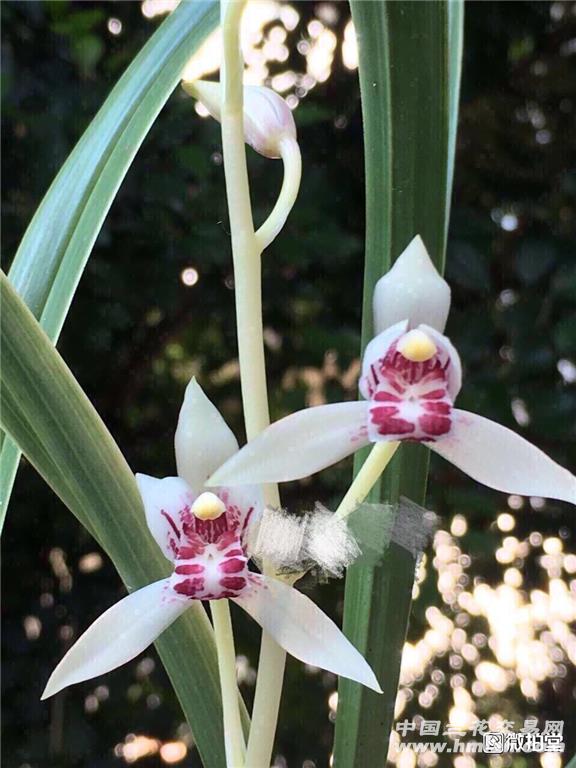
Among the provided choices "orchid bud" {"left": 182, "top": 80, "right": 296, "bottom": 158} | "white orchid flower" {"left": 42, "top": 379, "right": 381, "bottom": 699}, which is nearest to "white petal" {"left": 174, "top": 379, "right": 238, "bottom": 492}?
"white orchid flower" {"left": 42, "top": 379, "right": 381, "bottom": 699}

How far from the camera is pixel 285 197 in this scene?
281mm

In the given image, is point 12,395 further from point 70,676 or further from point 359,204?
point 359,204

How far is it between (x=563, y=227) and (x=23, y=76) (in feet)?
1.11

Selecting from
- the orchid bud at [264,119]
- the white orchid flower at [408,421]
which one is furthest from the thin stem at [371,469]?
the orchid bud at [264,119]

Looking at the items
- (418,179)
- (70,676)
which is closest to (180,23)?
(418,179)

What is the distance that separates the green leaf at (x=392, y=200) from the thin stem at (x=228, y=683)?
7cm

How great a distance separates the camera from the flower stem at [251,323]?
27 cm

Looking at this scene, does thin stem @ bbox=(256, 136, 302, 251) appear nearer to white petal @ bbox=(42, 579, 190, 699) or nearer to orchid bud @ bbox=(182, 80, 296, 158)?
orchid bud @ bbox=(182, 80, 296, 158)

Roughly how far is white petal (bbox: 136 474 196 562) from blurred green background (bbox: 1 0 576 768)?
150mm

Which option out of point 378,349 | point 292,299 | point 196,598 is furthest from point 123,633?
point 292,299

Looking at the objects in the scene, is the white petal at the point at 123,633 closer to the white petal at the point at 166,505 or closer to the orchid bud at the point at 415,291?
the white petal at the point at 166,505

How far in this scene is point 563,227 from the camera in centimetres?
43

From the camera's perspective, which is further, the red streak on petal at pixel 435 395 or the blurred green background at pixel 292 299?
the blurred green background at pixel 292 299

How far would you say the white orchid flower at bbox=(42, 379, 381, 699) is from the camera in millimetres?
248
